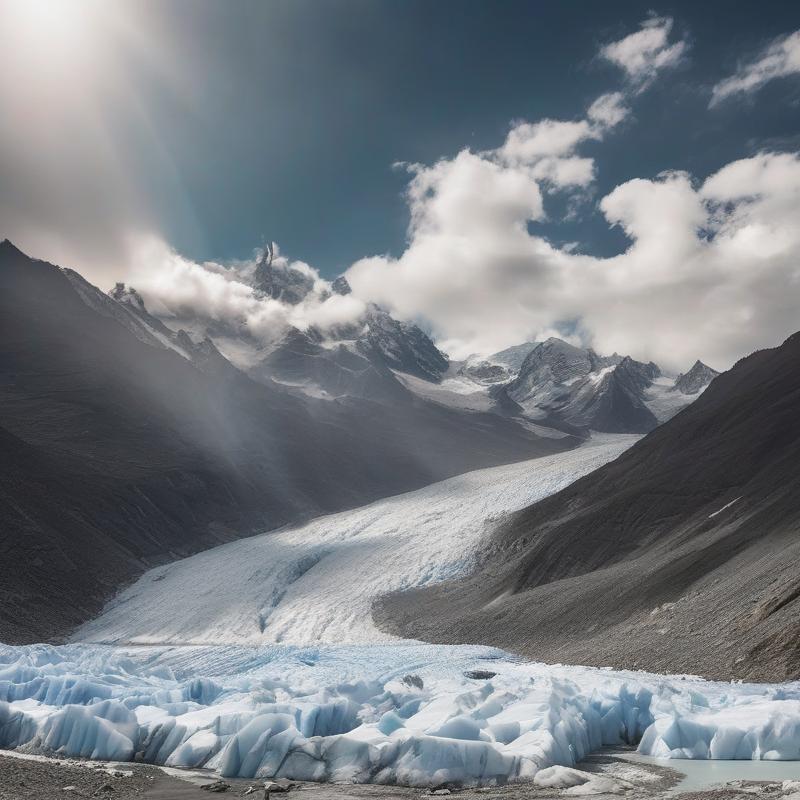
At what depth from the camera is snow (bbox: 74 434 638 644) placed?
187 ft

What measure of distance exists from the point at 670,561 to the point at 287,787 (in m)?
28.3

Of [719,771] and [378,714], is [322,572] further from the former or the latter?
[719,771]

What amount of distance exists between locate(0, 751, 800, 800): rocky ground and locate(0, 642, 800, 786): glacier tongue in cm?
61

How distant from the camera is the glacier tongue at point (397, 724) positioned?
15773 mm

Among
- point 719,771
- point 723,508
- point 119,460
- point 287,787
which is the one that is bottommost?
point 287,787

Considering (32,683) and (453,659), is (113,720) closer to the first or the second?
(32,683)

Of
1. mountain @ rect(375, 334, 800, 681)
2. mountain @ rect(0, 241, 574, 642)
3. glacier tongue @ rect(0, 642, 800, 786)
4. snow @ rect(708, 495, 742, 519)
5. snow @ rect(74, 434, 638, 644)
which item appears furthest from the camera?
mountain @ rect(0, 241, 574, 642)

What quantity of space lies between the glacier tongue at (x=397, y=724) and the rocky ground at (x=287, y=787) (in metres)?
0.61

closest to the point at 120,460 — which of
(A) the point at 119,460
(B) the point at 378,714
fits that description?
(A) the point at 119,460

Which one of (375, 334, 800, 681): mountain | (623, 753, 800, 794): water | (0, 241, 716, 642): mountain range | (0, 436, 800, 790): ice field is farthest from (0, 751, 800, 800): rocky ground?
(0, 241, 716, 642): mountain range

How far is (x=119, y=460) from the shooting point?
10994cm

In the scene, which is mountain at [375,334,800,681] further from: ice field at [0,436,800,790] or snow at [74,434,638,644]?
snow at [74,434,638,644]

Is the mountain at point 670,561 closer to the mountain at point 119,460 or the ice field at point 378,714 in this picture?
the ice field at point 378,714

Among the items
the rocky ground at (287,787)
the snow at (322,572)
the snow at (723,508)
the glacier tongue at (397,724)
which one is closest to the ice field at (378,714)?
the glacier tongue at (397,724)
